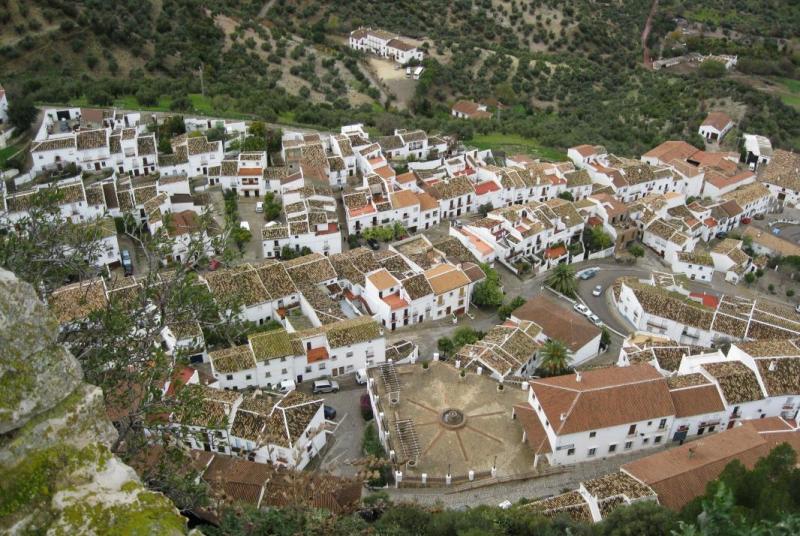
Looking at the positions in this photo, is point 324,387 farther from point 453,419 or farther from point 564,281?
point 564,281

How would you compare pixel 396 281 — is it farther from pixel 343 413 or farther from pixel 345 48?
pixel 345 48

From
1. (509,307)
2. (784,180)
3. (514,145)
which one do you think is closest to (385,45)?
(514,145)

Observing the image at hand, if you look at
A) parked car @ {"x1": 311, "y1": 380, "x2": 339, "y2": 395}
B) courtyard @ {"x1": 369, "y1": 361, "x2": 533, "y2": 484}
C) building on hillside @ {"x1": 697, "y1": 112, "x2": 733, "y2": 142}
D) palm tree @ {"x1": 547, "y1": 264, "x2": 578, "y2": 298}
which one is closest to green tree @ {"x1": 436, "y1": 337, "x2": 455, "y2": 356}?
courtyard @ {"x1": 369, "y1": 361, "x2": 533, "y2": 484}

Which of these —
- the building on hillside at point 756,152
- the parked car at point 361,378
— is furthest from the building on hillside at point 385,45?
the parked car at point 361,378

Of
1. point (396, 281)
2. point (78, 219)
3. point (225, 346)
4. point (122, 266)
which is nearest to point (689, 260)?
point (396, 281)

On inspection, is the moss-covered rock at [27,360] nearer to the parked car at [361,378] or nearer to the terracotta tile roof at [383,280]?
the parked car at [361,378]
